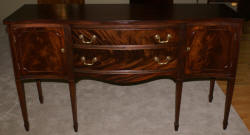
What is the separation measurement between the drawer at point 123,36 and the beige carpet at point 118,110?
851mm

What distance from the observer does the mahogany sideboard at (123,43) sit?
79.0 inches

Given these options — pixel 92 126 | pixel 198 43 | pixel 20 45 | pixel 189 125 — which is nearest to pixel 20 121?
pixel 92 126

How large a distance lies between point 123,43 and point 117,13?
279 millimetres

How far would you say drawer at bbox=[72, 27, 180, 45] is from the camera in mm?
2016

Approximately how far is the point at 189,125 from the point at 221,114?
0.36 metres

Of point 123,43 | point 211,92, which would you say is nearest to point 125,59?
point 123,43

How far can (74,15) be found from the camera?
6.95 ft

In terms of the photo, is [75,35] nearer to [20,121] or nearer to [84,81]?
[20,121]

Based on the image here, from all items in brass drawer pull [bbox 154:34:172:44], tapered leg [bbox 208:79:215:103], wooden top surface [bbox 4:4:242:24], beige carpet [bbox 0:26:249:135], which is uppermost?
wooden top surface [bbox 4:4:242:24]

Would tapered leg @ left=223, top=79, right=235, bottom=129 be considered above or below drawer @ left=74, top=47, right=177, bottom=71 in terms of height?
below

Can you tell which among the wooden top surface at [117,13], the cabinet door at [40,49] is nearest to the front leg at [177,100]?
the wooden top surface at [117,13]

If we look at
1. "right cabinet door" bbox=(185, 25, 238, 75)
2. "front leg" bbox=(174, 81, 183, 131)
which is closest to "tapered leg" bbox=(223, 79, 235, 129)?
"right cabinet door" bbox=(185, 25, 238, 75)

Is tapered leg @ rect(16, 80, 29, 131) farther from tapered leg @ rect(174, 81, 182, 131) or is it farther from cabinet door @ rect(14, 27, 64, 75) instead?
tapered leg @ rect(174, 81, 182, 131)

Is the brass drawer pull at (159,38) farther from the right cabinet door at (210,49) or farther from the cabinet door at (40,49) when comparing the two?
the cabinet door at (40,49)
